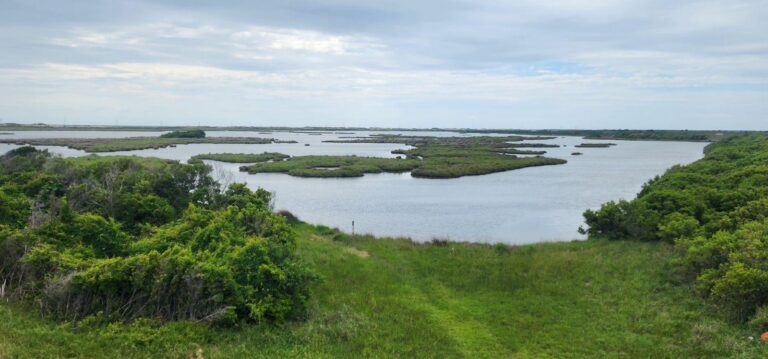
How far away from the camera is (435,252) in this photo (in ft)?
72.6

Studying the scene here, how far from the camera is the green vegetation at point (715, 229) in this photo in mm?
12742

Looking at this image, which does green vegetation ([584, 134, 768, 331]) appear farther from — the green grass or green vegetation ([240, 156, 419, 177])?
green vegetation ([240, 156, 419, 177])

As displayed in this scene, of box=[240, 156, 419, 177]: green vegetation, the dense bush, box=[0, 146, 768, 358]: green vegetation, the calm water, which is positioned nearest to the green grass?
box=[0, 146, 768, 358]: green vegetation

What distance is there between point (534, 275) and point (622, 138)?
7908 inches

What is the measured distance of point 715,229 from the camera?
62.0 ft

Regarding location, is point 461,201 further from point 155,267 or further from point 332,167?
point 155,267

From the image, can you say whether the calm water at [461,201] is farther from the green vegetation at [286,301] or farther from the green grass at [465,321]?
the green vegetation at [286,301]

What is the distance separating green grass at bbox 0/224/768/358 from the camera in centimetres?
1064

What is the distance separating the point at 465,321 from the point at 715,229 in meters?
11.5

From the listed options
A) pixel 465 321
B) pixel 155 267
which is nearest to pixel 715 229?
pixel 465 321

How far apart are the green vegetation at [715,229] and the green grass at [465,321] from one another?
71 centimetres

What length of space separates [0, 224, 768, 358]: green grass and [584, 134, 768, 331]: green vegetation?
2.32 feet

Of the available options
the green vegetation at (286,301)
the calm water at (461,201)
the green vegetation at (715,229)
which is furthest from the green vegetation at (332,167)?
the green vegetation at (286,301)

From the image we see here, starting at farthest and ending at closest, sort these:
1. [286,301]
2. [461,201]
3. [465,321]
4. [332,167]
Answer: [332,167], [461,201], [465,321], [286,301]
